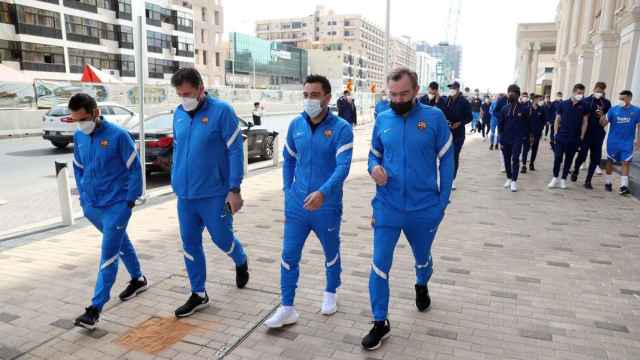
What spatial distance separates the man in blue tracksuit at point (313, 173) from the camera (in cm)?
349

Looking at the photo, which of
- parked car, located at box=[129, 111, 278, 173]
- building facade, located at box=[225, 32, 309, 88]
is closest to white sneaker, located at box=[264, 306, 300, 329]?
parked car, located at box=[129, 111, 278, 173]

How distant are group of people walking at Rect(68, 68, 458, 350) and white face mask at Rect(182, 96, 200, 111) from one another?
0.04 ft

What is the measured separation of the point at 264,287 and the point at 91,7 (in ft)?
178

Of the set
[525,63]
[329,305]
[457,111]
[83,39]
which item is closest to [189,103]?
[329,305]

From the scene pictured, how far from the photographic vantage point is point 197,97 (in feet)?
12.3

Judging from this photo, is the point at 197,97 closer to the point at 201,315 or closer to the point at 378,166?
the point at 378,166

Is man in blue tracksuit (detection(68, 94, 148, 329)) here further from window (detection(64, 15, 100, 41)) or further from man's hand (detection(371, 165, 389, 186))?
window (detection(64, 15, 100, 41))

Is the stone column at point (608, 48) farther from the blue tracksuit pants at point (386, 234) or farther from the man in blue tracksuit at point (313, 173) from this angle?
the man in blue tracksuit at point (313, 173)

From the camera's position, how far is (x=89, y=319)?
142 inches

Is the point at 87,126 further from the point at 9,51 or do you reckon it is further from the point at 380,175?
the point at 9,51

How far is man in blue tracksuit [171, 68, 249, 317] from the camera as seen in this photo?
3750mm

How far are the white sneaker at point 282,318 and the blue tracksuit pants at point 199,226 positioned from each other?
29.0 inches

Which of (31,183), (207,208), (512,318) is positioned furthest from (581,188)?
(31,183)

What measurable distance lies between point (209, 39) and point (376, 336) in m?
73.7
